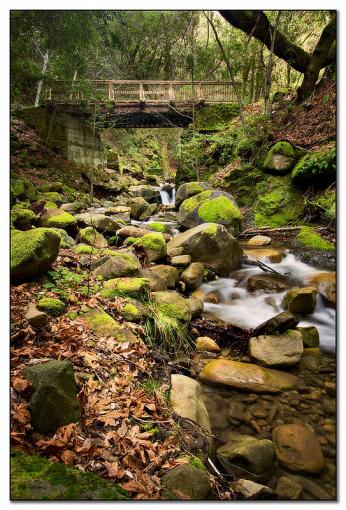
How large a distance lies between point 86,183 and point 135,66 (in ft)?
33.4

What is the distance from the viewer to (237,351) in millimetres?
4414

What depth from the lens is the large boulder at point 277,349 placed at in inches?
155

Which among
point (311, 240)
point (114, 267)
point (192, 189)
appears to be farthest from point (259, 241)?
point (114, 267)

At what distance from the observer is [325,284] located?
5.05 m

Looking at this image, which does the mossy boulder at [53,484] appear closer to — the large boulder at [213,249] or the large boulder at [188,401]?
the large boulder at [188,401]

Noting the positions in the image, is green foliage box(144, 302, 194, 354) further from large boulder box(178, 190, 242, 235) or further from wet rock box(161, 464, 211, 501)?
large boulder box(178, 190, 242, 235)

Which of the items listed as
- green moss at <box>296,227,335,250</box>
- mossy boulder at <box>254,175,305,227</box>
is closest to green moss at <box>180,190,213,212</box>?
mossy boulder at <box>254,175,305,227</box>

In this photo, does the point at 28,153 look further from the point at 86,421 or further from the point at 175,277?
the point at 86,421

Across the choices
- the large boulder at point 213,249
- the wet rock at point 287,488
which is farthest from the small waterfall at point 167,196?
the wet rock at point 287,488

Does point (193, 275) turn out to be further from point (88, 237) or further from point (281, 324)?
point (88, 237)

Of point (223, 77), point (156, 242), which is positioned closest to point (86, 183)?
point (223, 77)

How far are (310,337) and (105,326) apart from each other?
2836mm

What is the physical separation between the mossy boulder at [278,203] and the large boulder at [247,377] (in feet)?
19.2

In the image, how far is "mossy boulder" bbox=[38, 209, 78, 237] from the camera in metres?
6.97
